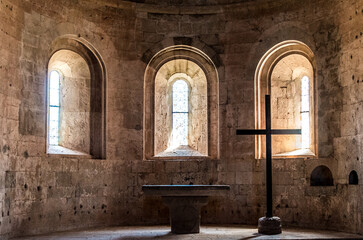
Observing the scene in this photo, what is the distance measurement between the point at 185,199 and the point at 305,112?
461 cm

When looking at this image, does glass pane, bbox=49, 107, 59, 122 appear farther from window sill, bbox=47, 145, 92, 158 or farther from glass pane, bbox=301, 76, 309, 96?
glass pane, bbox=301, 76, 309, 96

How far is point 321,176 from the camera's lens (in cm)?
1256

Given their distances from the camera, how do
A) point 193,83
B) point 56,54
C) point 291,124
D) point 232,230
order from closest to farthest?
point 232,230, point 56,54, point 291,124, point 193,83

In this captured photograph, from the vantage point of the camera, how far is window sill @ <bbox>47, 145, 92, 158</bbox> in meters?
12.3

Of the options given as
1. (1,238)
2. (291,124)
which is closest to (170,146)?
(291,124)

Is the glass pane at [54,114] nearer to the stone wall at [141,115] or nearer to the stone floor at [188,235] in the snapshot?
the stone wall at [141,115]

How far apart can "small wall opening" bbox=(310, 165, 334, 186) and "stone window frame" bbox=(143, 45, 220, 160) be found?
8.33 feet

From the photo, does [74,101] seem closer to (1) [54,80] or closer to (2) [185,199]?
(1) [54,80]

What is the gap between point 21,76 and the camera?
11.2 metres

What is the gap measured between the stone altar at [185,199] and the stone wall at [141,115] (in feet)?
8.53

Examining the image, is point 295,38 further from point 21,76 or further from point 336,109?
point 21,76

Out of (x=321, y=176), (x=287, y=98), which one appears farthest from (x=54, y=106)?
(x=321, y=176)

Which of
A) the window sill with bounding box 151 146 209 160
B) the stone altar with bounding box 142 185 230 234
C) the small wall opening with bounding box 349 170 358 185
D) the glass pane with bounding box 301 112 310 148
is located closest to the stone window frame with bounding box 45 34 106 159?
the window sill with bounding box 151 146 209 160

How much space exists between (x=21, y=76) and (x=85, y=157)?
2.74 m
